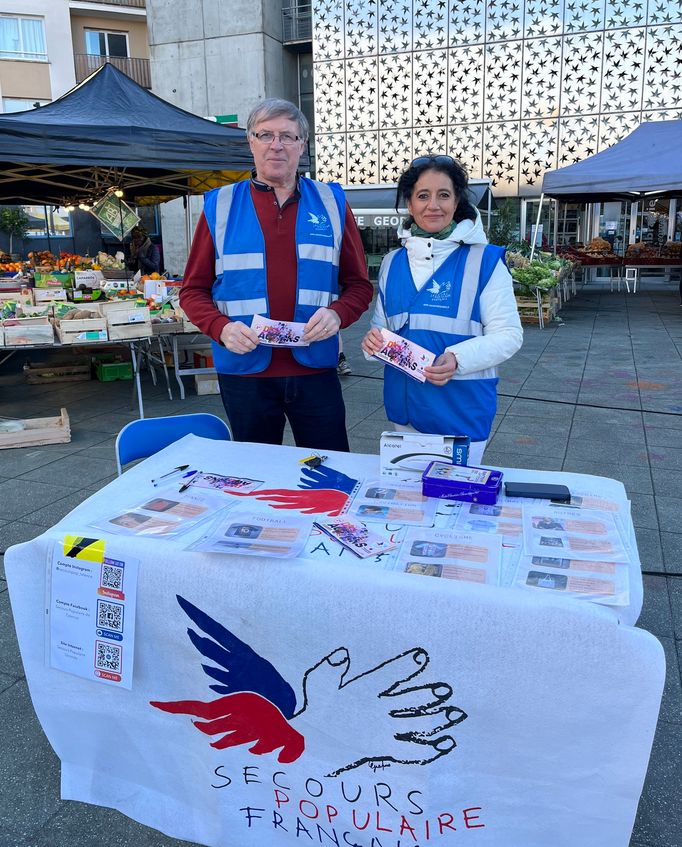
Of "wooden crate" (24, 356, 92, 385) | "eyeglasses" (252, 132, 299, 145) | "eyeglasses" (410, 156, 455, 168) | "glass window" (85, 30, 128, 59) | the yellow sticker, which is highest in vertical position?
"glass window" (85, 30, 128, 59)

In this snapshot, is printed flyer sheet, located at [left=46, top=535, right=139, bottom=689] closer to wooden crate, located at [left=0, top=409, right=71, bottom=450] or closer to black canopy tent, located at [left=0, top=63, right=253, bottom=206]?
wooden crate, located at [left=0, top=409, right=71, bottom=450]

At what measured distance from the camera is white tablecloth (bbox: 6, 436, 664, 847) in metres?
1.35

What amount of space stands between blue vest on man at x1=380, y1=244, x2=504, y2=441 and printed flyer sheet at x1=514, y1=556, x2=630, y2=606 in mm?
930

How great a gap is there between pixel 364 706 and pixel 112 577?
2.22 feet

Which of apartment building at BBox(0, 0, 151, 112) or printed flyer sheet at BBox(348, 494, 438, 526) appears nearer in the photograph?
printed flyer sheet at BBox(348, 494, 438, 526)

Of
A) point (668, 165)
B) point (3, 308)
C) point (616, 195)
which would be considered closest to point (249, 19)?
point (616, 195)

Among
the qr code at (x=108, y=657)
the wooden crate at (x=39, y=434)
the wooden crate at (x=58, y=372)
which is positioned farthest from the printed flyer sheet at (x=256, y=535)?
the wooden crate at (x=58, y=372)

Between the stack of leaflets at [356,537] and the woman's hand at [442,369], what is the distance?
2.20ft

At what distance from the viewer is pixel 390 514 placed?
1.74 m

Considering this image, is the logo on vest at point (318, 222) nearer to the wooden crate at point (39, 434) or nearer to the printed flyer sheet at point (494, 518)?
the printed flyer sheet at point (494, 518)

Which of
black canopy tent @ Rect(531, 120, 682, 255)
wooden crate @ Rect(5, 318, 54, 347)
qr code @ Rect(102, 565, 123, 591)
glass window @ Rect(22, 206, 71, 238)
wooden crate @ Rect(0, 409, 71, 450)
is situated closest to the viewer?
qr code @ Rect(102, 565, 123, 591)

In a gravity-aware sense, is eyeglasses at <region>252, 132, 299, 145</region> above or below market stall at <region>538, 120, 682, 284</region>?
below

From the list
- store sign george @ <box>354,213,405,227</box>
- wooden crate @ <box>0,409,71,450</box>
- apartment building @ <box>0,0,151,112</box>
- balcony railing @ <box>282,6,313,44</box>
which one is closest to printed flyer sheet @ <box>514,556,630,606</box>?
wooden crate @ <box>0,409,71,450</box>

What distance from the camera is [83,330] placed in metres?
5.45
